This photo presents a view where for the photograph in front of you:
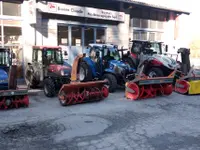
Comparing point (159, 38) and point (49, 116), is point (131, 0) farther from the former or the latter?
point (49, 116)

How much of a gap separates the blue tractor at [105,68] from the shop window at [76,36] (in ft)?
10.2

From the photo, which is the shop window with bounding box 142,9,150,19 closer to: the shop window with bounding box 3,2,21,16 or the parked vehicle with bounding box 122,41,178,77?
the parked vehicle with bounding box 122,41,178,77

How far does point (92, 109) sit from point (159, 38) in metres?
13.2

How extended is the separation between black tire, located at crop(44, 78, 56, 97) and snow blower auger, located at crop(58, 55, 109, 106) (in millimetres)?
881

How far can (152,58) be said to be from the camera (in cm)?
1118

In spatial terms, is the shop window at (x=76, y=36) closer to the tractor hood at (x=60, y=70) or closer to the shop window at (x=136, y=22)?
the tractor hood at (x=60, y=70)

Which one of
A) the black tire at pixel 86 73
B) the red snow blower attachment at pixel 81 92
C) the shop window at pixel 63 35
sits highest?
the shop window at pixel 63 35

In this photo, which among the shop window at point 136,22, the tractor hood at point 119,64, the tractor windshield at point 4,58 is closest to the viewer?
the tractor windshield at point 4,58

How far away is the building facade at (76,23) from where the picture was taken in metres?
11.5

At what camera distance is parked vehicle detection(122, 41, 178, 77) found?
10.9m

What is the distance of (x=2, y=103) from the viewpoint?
283 inches

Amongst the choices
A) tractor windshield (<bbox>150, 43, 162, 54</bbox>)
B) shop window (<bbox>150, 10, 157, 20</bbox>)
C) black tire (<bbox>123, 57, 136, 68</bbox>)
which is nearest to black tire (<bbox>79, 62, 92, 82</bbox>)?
black tire (<bbox>123, 57, 136, 68</bbox>)

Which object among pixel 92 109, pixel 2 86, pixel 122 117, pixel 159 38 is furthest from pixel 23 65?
pixel 159 38

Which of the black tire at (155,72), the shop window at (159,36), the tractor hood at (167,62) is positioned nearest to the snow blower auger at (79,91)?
the black tire at (155,72)
